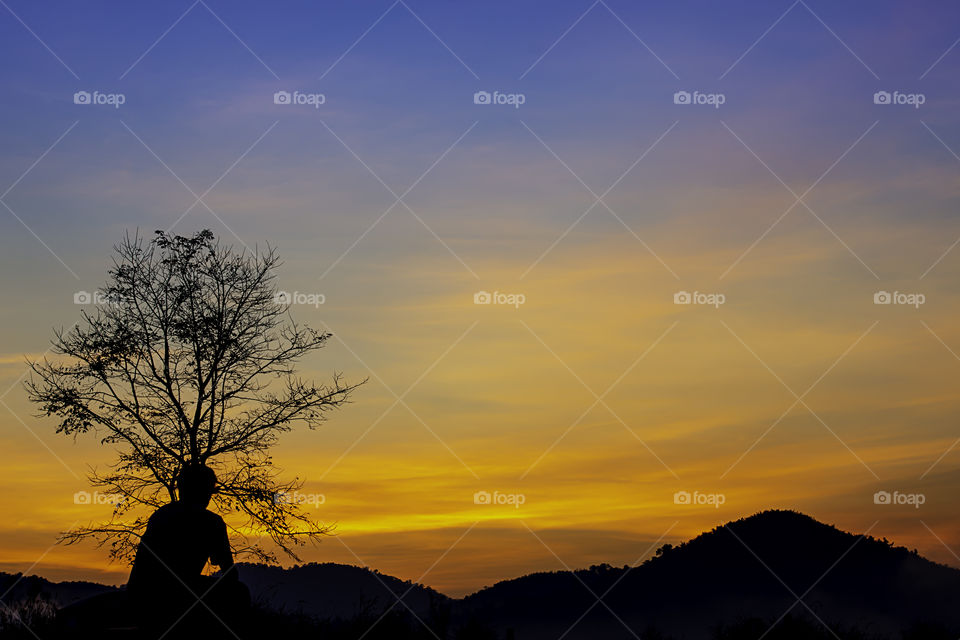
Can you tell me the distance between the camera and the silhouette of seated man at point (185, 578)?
1834 centimetres

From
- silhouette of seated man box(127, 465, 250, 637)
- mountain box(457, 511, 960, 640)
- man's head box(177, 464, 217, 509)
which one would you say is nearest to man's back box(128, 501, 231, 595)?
silhouette of seated man box(127, 465, 250, 637)

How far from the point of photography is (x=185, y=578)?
18.6 meters

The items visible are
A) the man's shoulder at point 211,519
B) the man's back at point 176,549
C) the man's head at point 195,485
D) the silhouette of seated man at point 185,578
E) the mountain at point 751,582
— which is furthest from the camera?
the mountain at point 751,582

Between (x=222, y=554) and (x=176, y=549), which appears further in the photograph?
(x=222, y=554)

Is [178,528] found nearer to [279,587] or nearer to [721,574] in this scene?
[279,587]

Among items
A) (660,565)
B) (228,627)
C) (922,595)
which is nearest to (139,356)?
(228,627)

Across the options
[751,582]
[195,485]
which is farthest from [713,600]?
[195,485]

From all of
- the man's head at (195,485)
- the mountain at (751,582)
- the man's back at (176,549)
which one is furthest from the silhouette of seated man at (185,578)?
the mountain at (751,582)

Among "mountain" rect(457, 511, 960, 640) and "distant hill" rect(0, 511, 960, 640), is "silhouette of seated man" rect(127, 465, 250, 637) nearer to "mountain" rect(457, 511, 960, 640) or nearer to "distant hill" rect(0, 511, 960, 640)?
"distant hill" rect(0, 511, 960, 640)

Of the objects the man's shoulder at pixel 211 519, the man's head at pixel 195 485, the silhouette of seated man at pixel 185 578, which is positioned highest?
the man's head at pixel 195 485

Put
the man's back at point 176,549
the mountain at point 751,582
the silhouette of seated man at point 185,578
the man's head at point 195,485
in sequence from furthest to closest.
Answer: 1. the mountain at point 751,582
2. the man's head at point 195,485
3. the man's back at point 176,549
4. the silhouette of seated man at point 185,578

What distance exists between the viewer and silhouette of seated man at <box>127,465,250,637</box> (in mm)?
18344

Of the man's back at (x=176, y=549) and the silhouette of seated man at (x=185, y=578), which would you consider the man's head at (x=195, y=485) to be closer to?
the silhouette of seated man at (x=185, y=578)

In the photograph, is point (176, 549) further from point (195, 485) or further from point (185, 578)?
point (195, 485)
